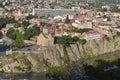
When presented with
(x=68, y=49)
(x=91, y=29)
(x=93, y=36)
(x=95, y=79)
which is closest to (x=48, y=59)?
(x=68, y=49)

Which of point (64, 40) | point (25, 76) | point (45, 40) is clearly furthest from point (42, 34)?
point (25, 76)

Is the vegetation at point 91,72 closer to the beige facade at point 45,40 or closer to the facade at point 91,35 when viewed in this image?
the beige facade at point 45,40

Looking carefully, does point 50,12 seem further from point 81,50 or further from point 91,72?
point 91,72

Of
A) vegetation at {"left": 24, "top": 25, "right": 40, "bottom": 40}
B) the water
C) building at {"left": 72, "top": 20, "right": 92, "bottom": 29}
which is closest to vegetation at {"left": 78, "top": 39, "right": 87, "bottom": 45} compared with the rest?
vegetation at {"left": 24, "top": 25, "right": 40, "bottom": 40}

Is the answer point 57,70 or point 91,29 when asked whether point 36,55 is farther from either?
A: point 91,29

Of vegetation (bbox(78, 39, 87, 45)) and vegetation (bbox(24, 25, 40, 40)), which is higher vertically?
vegetation (bbox(78, 39, 87, 45))

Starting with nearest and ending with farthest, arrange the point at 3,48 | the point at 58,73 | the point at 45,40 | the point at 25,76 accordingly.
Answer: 1. the point at 58,73
2. the point at 25,76
3. the point at 45,40
4. the point at 3,48

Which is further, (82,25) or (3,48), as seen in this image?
(82,25)

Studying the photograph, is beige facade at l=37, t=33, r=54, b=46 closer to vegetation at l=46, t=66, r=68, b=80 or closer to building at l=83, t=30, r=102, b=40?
building at l=83, t=30, r=102, b=40

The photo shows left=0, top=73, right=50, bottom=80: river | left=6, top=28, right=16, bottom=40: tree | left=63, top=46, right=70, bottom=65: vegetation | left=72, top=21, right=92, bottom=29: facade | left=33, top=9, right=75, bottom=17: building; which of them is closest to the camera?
left=0, top=73, right=50, bottom=80: river
